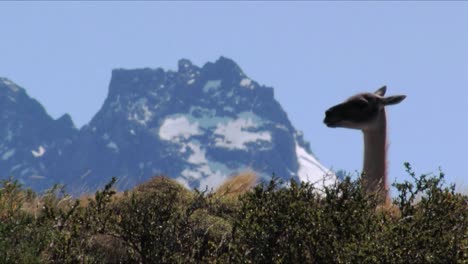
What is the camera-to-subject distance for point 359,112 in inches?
717

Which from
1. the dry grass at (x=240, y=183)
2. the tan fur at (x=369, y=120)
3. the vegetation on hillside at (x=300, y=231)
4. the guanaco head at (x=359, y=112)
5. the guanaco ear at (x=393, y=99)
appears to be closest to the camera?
the vegetation on hillside at (x=300, y=231)

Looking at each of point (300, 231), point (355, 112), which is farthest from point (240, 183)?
point (300, 231)

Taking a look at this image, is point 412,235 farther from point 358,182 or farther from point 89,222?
point 89,222

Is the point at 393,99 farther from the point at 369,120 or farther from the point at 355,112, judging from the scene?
the point at 355,112

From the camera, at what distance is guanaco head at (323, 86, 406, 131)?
18016 millimetres

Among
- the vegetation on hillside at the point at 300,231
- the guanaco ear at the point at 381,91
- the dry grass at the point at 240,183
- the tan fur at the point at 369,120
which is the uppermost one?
the guanaco ear at the point at 381,91

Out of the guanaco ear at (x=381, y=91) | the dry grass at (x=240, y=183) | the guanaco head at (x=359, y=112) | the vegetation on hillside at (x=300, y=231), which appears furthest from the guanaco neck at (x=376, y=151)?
the vegetation on hillside at (x=300, y=231)

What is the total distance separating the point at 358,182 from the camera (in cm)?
1031

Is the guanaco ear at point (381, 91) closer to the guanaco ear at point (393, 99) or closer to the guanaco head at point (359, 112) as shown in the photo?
the guanaco head at point (359, 112)

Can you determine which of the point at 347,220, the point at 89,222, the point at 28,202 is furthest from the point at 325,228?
the point at 28,202

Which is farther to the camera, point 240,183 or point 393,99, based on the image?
point 240,183

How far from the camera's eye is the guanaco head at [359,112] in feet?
59.1

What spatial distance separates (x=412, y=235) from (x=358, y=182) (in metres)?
1.25

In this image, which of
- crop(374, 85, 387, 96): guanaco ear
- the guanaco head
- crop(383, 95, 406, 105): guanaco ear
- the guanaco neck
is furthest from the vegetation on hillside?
crop(374, 85, 387, 96): guanaco ear
